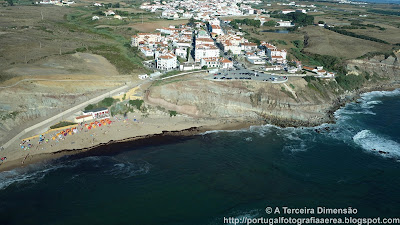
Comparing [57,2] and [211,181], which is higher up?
[57,2]

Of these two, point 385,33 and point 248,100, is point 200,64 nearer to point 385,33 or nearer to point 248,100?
point 248,100

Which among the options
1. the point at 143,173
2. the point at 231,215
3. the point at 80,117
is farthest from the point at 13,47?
the point at 231,215

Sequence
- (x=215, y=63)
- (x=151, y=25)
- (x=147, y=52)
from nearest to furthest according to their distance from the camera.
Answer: (x=215, y=63) → (x=147, y=52) → (x=151, y=25)

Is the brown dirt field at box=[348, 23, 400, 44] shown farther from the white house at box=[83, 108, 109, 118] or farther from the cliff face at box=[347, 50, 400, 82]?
the white house at box=[83, 108, 109, 118]

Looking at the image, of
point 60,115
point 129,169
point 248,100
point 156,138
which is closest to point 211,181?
point 129,169

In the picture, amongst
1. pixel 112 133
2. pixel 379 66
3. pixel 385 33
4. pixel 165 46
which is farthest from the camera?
pixel 385 33

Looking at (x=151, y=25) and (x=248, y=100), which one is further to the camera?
(x=151, y=25)

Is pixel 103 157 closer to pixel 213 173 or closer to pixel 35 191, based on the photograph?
pixel 35 191
